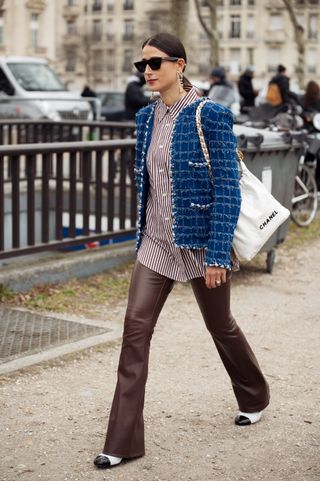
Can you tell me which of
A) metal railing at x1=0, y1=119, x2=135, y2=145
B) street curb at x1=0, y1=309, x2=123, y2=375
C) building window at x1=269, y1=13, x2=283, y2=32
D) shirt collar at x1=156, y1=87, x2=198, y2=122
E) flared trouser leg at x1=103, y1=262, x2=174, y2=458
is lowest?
street curb at x1=0, y1=309, x2=123, y2=375

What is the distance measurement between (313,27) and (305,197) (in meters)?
106

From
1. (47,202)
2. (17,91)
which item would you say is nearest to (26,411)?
(47,202)

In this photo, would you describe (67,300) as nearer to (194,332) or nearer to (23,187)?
(194,332)

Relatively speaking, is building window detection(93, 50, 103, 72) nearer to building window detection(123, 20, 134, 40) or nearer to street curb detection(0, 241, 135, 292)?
building window detection(123, 20, 134, 40)

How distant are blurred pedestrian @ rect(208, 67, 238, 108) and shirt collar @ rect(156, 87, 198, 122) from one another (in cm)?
1222

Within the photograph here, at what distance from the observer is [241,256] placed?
496 cm

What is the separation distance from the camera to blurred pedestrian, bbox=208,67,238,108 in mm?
17234

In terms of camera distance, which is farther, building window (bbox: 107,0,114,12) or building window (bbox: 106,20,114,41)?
building window (bbox: 107,0,114,12)

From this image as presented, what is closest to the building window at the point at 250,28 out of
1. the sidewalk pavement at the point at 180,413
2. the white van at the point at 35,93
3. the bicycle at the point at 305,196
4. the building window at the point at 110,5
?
the building window at the point at 110,5

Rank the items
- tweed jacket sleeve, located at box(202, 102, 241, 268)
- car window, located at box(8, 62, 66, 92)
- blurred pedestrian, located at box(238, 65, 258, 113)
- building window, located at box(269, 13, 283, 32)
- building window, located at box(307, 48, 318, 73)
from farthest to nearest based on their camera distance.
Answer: building window, located at box(307, 48, 318, 73)
building window, located at box(269, 13, 283, 32)
car window, located at box(8, 62, 66, 92)
blurred pedestrian, located at box(238, 65, 258, 113)
tweed jacket sleeve, located at box(202, 102, 241, 268)

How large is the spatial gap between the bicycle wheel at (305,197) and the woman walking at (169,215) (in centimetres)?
754

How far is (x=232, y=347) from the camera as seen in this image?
528 cm

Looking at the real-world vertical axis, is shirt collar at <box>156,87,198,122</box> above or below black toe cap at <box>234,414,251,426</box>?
above

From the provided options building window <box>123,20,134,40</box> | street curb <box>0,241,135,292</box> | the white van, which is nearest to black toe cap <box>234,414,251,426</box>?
street curb <box>0,241,135,292</box>
